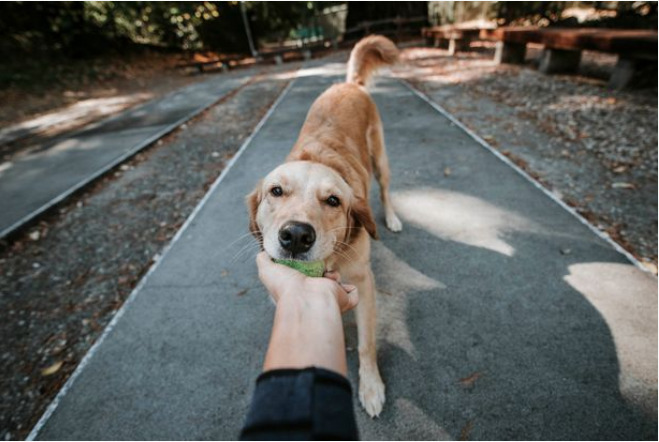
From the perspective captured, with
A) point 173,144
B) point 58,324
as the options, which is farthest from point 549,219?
point 173,144

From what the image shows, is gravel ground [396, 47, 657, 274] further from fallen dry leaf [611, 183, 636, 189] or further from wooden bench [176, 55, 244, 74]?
wooden bench [176, 55, 244, 74]

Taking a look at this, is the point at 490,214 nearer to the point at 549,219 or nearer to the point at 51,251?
the point at 549,219

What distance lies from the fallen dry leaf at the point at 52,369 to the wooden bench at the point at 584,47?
29.3 ft

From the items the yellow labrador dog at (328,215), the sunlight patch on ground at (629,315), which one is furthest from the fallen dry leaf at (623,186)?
the yellow labrador dog at (328,215)

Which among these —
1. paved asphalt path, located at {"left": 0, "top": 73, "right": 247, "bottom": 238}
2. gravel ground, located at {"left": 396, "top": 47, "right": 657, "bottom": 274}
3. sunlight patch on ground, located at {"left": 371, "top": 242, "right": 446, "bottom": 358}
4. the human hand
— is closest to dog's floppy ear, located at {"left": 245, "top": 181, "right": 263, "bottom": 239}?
the human hand

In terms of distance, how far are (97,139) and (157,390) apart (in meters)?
7.03

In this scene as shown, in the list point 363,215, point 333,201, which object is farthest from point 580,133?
point 333,201

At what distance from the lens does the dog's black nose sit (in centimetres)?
168

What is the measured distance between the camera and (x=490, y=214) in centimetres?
360

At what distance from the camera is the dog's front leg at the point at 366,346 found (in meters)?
2.12

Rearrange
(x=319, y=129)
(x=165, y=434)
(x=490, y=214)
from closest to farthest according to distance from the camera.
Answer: (x=165, y=434), (x=319, y=129), (x=490, y=214)

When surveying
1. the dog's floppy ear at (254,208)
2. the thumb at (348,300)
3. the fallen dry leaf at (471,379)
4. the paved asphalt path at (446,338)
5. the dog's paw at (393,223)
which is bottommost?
the fallen dry leaf at (471,379)

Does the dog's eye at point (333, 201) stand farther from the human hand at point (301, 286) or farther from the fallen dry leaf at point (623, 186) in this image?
the fallen dry leaf at point (623, 186)

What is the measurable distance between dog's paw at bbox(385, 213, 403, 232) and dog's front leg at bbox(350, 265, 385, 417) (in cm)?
134
